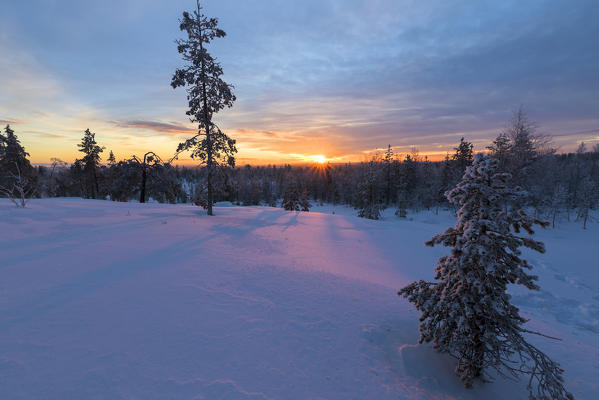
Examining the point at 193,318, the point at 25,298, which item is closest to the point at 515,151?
the point at 193,318

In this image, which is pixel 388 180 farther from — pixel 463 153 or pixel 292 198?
pixel 292 198

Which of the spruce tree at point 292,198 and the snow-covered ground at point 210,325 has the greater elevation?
the spruce tree at point 292,198

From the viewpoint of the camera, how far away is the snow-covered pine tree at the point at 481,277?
12.8ft

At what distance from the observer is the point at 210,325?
→ 14.6 ft

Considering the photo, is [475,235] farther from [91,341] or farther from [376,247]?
[376,247]

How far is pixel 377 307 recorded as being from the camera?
623 cm

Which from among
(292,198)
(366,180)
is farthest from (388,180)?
(292,198)

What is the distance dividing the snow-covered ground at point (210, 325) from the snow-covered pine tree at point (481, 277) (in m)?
0.71

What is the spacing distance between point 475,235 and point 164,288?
6.44m

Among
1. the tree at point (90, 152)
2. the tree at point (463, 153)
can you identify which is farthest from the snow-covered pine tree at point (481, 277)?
the tree at point (463, 153)

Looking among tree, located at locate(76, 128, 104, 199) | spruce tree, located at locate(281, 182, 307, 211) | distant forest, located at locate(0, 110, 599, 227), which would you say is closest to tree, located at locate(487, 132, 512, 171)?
distant forest, located at locate(0, 110, 599, 227)

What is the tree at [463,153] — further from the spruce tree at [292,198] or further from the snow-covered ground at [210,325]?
the snow-covered ground at [210,325]

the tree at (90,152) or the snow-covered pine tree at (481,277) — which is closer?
the snow-covered pine tree at (481,277)

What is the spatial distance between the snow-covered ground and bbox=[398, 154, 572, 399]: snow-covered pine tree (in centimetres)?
71
